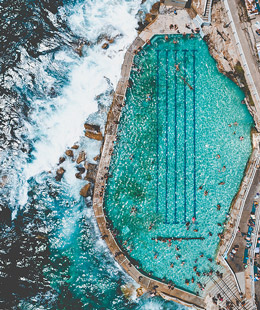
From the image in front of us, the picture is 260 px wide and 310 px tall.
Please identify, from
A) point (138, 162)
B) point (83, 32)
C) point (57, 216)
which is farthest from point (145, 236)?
point (83, 32)

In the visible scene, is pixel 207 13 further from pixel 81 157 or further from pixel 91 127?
pixel 81 157

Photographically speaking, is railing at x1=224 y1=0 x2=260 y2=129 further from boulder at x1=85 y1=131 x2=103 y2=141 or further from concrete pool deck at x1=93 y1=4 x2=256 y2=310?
boulder at x1=85 y1=131 x2=103 y2=141

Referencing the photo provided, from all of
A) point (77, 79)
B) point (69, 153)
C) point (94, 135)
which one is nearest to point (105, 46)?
point (77, 79)

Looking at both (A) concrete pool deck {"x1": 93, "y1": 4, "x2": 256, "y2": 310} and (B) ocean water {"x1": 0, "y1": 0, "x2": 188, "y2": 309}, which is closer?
(A) concrete pool deck {"x1": 93, "y1": 4, "x2": 256, "y2": 310}

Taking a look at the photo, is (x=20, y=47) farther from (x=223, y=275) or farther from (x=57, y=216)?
(x=223, y=275)

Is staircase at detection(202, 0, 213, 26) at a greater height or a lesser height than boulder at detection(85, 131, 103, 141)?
greater

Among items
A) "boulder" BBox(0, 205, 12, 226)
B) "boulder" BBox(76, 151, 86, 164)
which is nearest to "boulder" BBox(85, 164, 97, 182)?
"boulder" BBox(76, 151, 86, 164)
